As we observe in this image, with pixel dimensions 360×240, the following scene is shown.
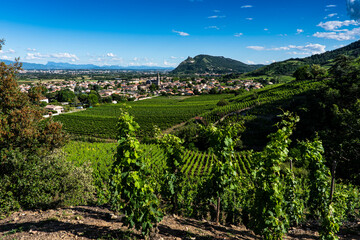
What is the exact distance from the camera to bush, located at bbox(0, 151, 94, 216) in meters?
8.17

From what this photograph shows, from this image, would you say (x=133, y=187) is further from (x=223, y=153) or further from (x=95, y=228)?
(x=223, y=153)

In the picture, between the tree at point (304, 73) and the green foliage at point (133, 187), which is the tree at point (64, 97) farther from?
the tree at point (304, 73)

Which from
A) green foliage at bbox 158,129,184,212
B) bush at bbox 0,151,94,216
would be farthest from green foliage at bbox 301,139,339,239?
bush at bbox 0,151,94,216

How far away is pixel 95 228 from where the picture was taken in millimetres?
6516

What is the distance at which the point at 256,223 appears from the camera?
648 centimetres

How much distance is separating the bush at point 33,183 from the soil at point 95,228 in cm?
67

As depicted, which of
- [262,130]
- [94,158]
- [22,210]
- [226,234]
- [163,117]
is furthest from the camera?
[163,117]

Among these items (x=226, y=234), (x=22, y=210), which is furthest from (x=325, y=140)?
(x=22, y=210)

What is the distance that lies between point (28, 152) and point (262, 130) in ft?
144

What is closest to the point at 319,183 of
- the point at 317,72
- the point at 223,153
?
the point at 223,153

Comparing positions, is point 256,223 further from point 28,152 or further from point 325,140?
point 28,152

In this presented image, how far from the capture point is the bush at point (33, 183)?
26.8ft

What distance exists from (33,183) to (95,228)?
14.8 feet

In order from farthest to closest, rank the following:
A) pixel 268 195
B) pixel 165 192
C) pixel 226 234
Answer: pixel 165 192 → pixel 226 234 → pixel 268 195
